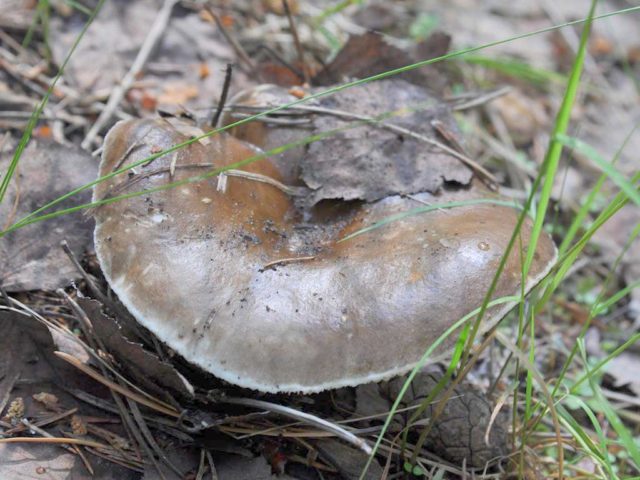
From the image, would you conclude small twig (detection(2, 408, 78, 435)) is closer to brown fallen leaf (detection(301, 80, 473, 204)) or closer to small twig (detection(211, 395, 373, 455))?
small twig (detection(211, 395, 373, 455))

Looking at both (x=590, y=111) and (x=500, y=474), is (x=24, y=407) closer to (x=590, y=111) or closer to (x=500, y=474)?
(x=500, y=474)

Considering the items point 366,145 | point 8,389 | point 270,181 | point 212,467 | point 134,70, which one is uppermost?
point 366,145

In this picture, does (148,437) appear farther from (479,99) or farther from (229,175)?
(479,99)

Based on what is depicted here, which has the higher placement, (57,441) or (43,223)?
(43,223)

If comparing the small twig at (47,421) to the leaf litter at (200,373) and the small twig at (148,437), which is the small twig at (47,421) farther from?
the small twig at (148,437)

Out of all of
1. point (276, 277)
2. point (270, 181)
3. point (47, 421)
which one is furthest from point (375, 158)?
point (47, 421)

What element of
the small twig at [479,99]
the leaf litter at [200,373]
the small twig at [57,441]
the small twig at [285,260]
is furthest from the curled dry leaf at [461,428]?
the small twig at [479,99]
